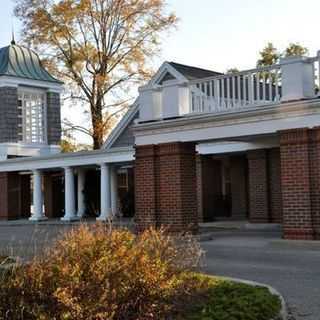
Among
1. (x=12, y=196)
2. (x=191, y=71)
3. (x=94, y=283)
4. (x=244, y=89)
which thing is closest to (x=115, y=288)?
(x=94, y=283)

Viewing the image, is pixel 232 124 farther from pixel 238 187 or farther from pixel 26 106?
pixel 26 106

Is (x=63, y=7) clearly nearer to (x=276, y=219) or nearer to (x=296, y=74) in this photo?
(x=276, y=219)

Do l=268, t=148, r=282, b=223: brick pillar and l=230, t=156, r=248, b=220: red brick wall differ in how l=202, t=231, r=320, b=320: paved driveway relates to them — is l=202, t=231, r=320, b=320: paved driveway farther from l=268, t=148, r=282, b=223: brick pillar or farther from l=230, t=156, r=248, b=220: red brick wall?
l=230, t=156, r=248, b=220: red brick wall

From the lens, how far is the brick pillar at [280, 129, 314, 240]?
15172 mm

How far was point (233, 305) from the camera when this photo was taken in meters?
7.49

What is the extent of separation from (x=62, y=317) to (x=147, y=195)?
1223cm

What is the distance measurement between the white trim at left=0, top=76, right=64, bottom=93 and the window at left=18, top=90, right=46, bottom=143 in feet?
1.84

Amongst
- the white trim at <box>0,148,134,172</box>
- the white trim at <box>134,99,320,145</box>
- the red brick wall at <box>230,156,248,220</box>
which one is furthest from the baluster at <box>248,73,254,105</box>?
the white trim at <box>0,148,134,172</box>

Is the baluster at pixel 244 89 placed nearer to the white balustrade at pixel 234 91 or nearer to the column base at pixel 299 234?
the white balustrade at pixel 234 91

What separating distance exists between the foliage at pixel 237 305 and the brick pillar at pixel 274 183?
1398 centimetres

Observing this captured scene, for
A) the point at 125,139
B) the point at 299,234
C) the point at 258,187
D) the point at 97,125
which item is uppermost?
the point at 97,125

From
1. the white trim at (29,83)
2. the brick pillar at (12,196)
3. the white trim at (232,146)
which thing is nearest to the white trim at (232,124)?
the white trim at (232,146)

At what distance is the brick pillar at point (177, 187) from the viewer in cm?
1781

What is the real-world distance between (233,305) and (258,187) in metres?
15.4
